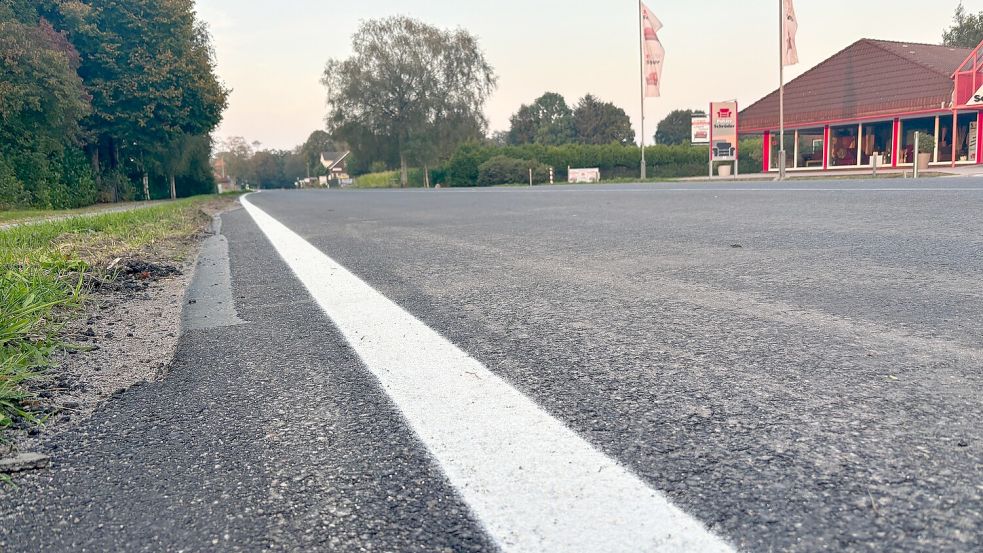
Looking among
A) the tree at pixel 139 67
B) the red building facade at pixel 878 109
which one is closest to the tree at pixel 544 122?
the red building facade at pixel 878 109

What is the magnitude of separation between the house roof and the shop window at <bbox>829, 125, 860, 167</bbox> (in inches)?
61.2

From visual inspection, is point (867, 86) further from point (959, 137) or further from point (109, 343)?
point (109, 343)

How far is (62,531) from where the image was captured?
118cm

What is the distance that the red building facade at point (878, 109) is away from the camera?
3072 cm

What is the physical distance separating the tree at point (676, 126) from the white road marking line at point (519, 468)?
11549 cm

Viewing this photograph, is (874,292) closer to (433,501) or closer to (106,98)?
(433,501)

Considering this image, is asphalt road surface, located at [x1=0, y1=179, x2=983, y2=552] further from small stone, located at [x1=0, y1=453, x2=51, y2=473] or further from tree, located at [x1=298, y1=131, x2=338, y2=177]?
tree, located at [x1=298, y1=131, x2=338, y2=177]

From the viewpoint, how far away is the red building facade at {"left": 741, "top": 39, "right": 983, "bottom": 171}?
30719 millimetres

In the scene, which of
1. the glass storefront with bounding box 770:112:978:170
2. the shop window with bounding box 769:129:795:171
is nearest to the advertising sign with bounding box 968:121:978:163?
the glass storefront with bounding box 770:112:978:170

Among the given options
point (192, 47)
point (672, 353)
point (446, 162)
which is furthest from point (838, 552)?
point (446, 162)

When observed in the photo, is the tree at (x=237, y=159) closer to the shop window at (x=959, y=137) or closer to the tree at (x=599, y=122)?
the tree at (x=599, y=122)

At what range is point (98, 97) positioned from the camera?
26.1m

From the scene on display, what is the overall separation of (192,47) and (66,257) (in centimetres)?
2714

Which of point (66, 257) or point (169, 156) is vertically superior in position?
point (169, 156)
